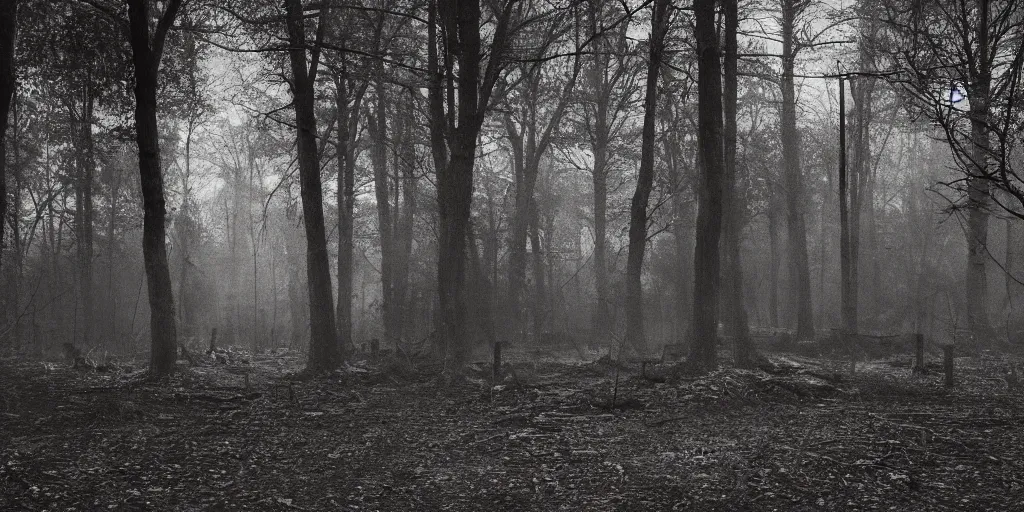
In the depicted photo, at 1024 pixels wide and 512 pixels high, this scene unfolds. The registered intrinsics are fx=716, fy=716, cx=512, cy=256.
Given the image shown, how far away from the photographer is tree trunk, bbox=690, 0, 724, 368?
1191 cm

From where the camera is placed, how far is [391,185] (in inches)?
1029

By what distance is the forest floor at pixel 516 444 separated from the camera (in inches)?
224

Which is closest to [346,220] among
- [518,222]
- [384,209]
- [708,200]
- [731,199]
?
[384,209]

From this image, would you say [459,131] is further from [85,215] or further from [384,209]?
[85,215]

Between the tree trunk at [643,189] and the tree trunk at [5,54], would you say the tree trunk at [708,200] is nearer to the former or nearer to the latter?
the tree trunk at [643,189]

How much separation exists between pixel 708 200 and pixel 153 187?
9.15 m

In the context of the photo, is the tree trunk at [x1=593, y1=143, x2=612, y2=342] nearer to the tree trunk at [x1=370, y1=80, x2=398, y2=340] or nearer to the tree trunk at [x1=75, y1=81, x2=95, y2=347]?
the tree trunk at [x1=370, y1=80, x2=398, y2=340]

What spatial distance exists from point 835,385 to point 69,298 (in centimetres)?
3164

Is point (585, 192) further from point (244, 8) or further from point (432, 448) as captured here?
point (432, 448)

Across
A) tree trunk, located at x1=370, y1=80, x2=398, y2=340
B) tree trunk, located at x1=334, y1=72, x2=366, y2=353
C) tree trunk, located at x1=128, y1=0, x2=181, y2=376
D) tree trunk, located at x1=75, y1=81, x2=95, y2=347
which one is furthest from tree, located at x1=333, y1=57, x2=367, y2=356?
tree trunk, located at x1=75, y1=81, x2=95, y2=347

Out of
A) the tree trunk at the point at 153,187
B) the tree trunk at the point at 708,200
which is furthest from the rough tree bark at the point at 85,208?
the tree trunk at the point at 708,200

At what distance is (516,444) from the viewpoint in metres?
7.64

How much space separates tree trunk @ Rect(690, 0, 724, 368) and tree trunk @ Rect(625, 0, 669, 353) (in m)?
2.46

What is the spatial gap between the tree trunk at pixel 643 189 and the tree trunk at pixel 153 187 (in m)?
9.41
